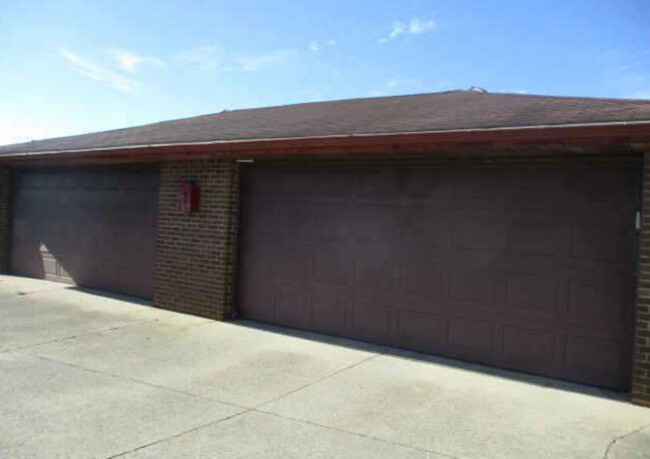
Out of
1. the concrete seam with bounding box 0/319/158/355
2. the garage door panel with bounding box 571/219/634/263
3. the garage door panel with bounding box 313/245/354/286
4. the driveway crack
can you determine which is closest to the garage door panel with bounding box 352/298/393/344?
Answer: the garage door panel with bounding box 313/245/354/286

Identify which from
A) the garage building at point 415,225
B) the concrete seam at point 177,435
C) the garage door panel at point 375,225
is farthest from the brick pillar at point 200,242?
the concrete seam at point 177,435

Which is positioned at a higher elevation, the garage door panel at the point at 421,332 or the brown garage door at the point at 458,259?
the brown garage door at the point at 458,259

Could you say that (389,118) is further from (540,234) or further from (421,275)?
(540,234)

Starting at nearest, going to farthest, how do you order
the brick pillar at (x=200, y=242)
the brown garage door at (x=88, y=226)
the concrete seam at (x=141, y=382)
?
the concrete seam at (x=141, y=382)
the brick pillar at (x=200, y=242)
the brown garage door at (x=88, y=226)

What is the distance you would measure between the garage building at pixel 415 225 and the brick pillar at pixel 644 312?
13 millimetres

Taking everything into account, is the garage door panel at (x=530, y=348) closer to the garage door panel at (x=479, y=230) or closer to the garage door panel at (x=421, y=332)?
the garage door panel at (x=421, y=332)

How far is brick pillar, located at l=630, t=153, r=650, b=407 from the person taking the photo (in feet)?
18.6

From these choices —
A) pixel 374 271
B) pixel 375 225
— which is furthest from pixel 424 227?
pixel 374 271

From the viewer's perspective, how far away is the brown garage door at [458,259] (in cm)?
634

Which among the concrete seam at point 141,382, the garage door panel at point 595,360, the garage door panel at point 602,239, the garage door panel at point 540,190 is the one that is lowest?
the concrete seam at point 141,382

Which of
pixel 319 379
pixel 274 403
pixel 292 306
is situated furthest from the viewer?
pixel 292 306

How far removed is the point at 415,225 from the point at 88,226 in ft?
23.2

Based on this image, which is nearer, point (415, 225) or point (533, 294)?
point (533, 294)

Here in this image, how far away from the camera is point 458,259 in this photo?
23.8 feet
